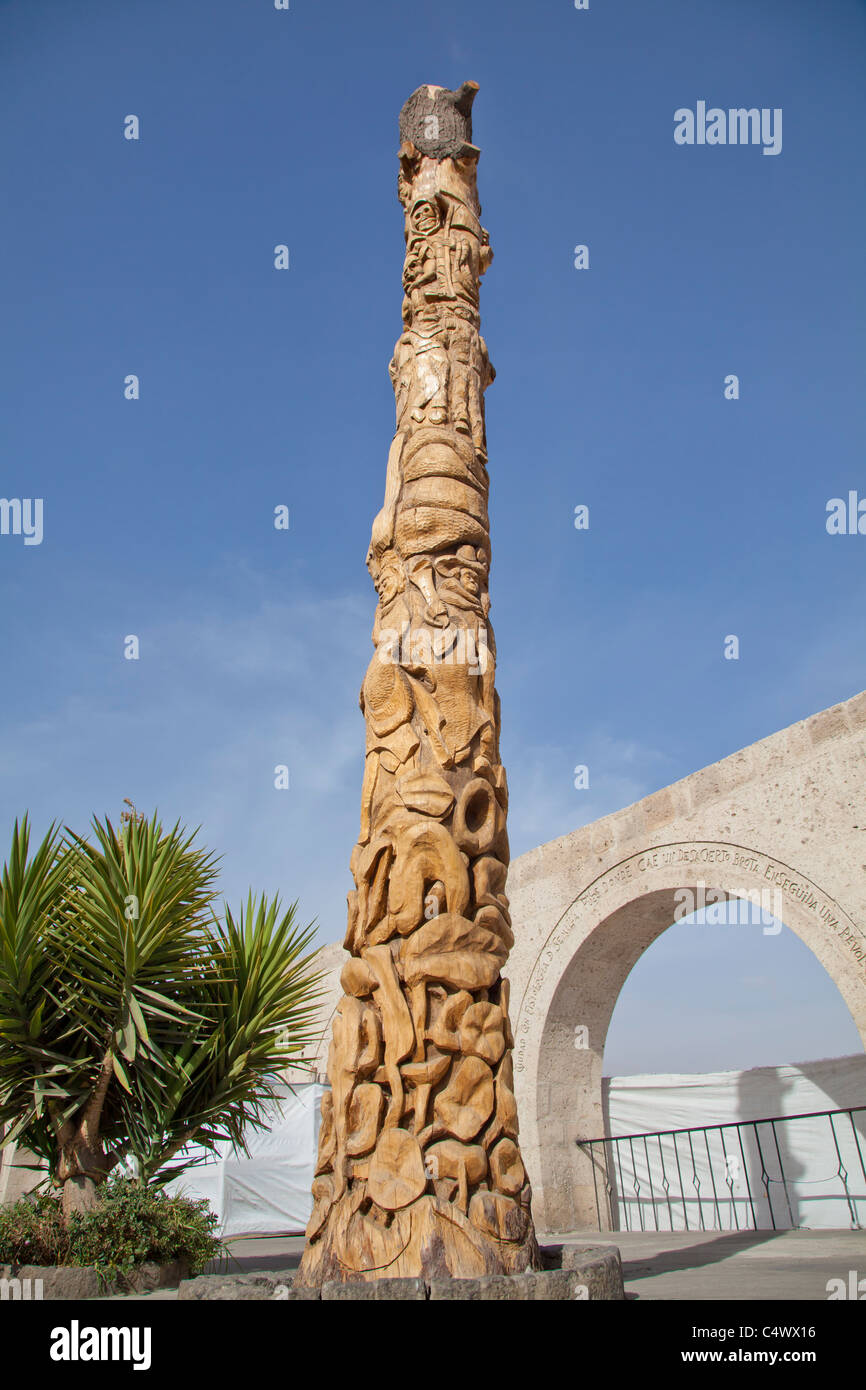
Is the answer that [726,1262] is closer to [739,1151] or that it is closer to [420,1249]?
[420,1249]

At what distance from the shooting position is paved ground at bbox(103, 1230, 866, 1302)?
10.9 ft

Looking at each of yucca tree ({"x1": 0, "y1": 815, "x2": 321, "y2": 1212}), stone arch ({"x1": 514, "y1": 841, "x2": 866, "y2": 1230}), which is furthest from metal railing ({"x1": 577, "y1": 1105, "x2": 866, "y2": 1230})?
yucca tree ({"x1": 0, "y1": 815, "x2": 321, "y2": 1212})

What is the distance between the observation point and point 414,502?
4.30 metres

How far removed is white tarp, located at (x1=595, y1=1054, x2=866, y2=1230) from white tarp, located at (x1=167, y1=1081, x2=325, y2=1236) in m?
2.81

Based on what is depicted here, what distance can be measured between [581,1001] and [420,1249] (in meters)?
5.81

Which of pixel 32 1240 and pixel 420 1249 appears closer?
pixel 420 1249

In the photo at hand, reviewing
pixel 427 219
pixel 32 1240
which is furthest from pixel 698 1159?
pixel 427 219

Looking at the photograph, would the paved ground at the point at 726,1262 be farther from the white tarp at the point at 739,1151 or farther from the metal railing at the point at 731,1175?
the white tarp at the point at 739,1151

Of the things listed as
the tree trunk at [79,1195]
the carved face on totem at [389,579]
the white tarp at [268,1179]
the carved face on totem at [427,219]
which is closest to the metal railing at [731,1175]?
the white tarp at [268,1179]

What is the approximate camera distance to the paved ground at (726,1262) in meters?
3.33

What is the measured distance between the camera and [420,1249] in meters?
3.00

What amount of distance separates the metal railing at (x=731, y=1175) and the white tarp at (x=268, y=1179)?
2674 millimetres
